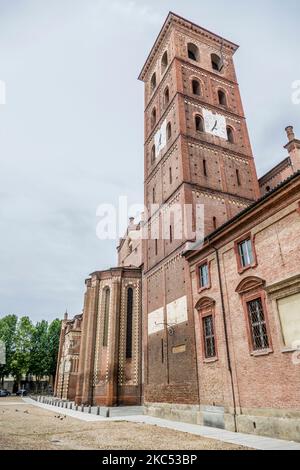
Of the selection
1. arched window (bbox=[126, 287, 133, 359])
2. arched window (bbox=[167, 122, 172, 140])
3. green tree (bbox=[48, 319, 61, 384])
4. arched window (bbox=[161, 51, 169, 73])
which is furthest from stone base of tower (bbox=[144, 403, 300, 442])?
green tree (bbox=[48, 319, 61, 384])

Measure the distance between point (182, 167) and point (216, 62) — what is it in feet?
52.3

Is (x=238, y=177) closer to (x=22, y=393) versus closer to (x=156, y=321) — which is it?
(x=156, y=321)

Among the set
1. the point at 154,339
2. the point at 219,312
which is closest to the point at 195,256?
the point at 219,312

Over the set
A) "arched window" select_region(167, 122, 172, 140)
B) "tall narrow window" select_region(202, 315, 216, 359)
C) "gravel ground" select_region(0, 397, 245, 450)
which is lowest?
"gravel ground" select_region(0, 397, 245, 450)

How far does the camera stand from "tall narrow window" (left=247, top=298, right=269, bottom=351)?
11.8m

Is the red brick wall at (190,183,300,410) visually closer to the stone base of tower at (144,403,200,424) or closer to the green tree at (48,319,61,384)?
the stone base of tower at (144,403,200,424)

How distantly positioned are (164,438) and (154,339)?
358 inches

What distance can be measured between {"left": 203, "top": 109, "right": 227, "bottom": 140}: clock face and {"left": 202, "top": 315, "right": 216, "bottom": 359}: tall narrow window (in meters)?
14.2

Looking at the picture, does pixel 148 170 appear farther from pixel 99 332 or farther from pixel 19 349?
pixel 19 349

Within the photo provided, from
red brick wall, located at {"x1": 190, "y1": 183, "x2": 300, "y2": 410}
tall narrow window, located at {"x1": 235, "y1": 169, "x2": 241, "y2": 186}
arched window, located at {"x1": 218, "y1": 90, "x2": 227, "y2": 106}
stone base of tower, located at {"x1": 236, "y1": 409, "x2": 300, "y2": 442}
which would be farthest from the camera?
arched window, located at {"x1": 218, "y1": 90, "x2": 227, "y2": 106}

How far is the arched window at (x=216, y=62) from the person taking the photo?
29359 mm

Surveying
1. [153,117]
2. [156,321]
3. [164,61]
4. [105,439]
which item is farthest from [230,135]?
[105,439]

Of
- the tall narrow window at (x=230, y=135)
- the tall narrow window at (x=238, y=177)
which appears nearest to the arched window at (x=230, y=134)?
the tall narrow window at (x=230, y=135)

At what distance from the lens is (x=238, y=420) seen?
39.6 ft
